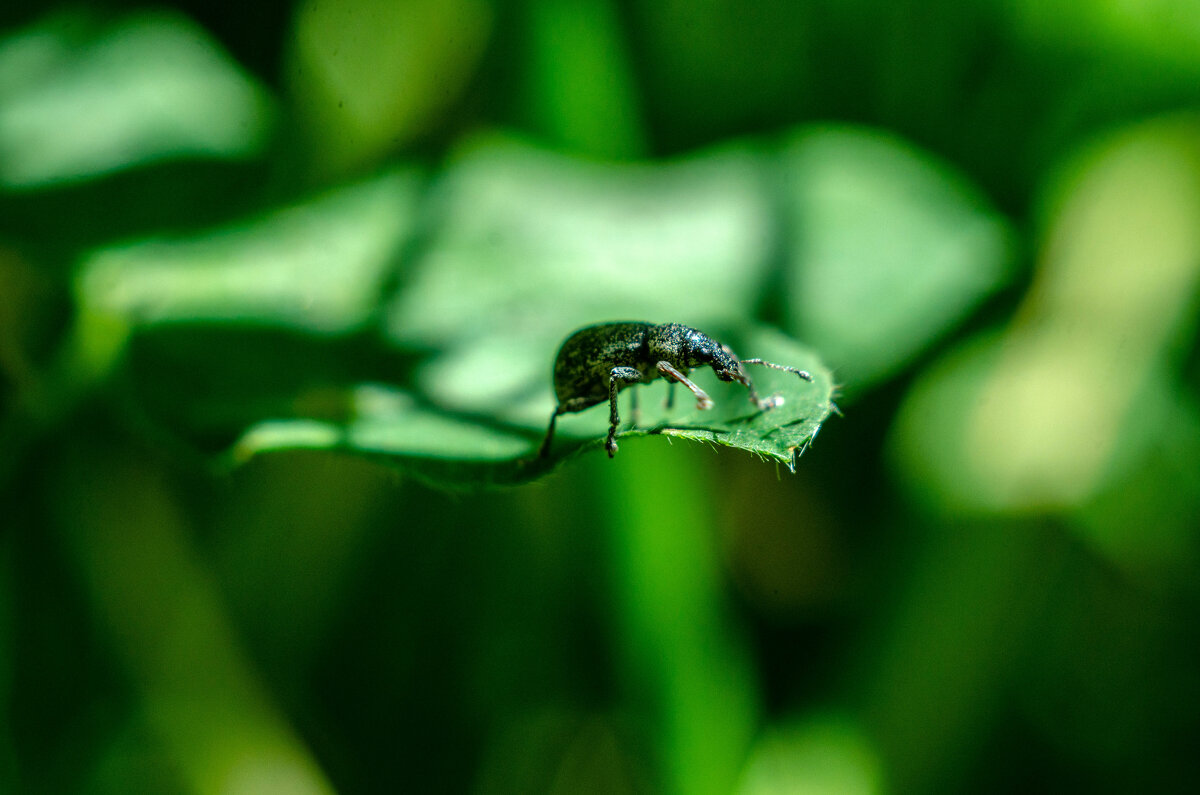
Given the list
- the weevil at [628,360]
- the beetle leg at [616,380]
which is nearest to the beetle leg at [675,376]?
the weevil at [628,360]

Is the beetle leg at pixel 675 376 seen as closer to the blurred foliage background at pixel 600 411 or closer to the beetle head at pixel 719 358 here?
the beetle head at pixel 719 358

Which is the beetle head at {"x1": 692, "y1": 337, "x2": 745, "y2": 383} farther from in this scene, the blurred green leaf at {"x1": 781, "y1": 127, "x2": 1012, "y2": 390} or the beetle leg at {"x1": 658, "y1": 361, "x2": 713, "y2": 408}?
the blurred green leaf at {"x1": 781, "y1": 127, "x2": 1012, "y2": 390}

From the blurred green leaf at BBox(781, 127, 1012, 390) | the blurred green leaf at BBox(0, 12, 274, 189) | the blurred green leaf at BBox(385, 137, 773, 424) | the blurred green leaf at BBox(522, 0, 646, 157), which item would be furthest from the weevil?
the blurred green leaf at BBox(0, 12, 274, 189)

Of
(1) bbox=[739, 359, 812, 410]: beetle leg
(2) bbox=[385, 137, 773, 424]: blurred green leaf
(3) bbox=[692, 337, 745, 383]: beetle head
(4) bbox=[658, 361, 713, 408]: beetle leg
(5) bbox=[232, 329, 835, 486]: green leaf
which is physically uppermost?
(2) bbox=[385, 137, 773, 424]: blurred green leaf

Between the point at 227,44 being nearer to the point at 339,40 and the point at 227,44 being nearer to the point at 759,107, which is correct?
the point at 339,40

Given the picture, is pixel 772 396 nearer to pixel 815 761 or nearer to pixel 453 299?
pixel 453 299

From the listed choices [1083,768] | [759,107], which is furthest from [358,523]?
[1083,768]
